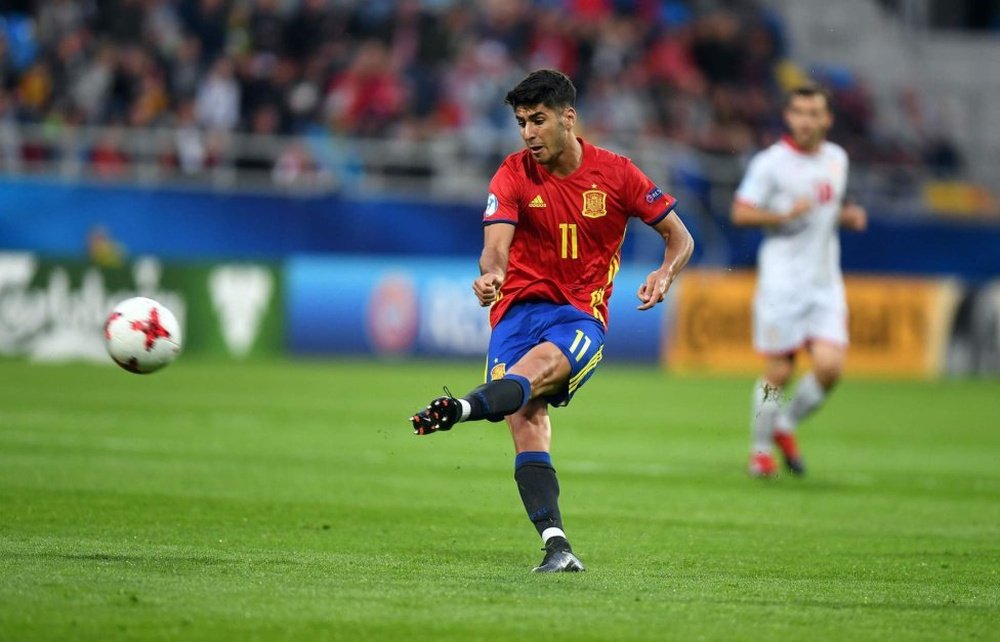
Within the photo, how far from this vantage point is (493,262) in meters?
7.21

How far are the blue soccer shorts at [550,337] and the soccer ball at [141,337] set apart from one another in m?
1.65

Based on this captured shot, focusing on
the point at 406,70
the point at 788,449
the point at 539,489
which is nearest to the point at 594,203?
the point at 539,489

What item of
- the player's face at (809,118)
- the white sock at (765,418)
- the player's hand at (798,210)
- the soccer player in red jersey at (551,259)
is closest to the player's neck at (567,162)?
the soccer player in red jersey at (551,259)

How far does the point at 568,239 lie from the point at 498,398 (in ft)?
3.22

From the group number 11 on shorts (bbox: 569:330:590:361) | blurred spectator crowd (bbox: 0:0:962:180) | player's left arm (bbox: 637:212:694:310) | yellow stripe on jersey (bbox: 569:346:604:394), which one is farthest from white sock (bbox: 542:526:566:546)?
blurred spectator crowd (bbox: 0:0:962:180)

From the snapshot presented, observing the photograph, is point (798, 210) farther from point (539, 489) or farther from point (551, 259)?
point (539, 489)

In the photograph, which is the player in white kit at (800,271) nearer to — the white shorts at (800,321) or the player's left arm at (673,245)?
the white shorts at (800,321)

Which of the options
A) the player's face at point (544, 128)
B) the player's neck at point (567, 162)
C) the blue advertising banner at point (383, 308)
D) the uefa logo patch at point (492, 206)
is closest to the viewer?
the player's face at point (544, 128)

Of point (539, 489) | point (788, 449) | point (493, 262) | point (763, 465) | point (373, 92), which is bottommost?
point (539, 489)

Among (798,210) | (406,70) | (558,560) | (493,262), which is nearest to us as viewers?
(558,560)

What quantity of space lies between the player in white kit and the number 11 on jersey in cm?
480

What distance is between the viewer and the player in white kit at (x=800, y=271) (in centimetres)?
1223

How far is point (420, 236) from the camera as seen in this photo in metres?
25.7

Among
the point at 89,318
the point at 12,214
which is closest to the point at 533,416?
the point at 89,318
